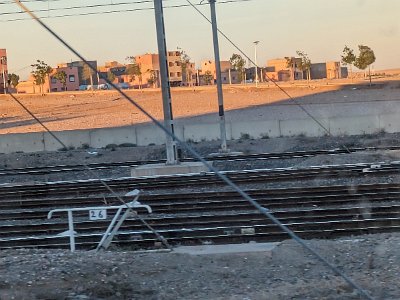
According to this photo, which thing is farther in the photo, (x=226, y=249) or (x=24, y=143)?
(x=24, y=143)

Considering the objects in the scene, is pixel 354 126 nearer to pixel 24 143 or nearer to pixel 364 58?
pixel 24 143

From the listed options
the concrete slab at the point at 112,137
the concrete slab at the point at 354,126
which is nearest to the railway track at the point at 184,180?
the concrete slab at the point at 354,126

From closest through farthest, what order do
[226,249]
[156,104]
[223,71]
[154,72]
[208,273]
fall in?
[208,273] → [226,249] → [156,104] → [154,72] → [223,71]

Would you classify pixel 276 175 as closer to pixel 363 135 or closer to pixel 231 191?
A: pixel 231 191

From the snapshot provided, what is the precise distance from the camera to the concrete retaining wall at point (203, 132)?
38.2m

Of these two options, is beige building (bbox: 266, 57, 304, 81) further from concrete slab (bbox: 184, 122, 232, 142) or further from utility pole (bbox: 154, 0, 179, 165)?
utility pole (bbox: 154, 0, 179, 165)

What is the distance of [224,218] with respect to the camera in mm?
15211

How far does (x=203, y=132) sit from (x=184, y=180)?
16235 millimetres

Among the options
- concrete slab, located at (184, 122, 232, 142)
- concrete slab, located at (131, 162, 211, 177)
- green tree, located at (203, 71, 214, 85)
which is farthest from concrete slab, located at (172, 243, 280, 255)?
green tree, located at (203, 71, 214, 85)

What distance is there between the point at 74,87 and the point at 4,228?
12060 cm

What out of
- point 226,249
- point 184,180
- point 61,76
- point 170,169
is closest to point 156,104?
point 61,76

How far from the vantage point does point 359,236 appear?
13133mm

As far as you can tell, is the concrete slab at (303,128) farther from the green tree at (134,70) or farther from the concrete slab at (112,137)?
the green tree at (134,70)

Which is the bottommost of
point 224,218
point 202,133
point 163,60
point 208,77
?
point 224,218
